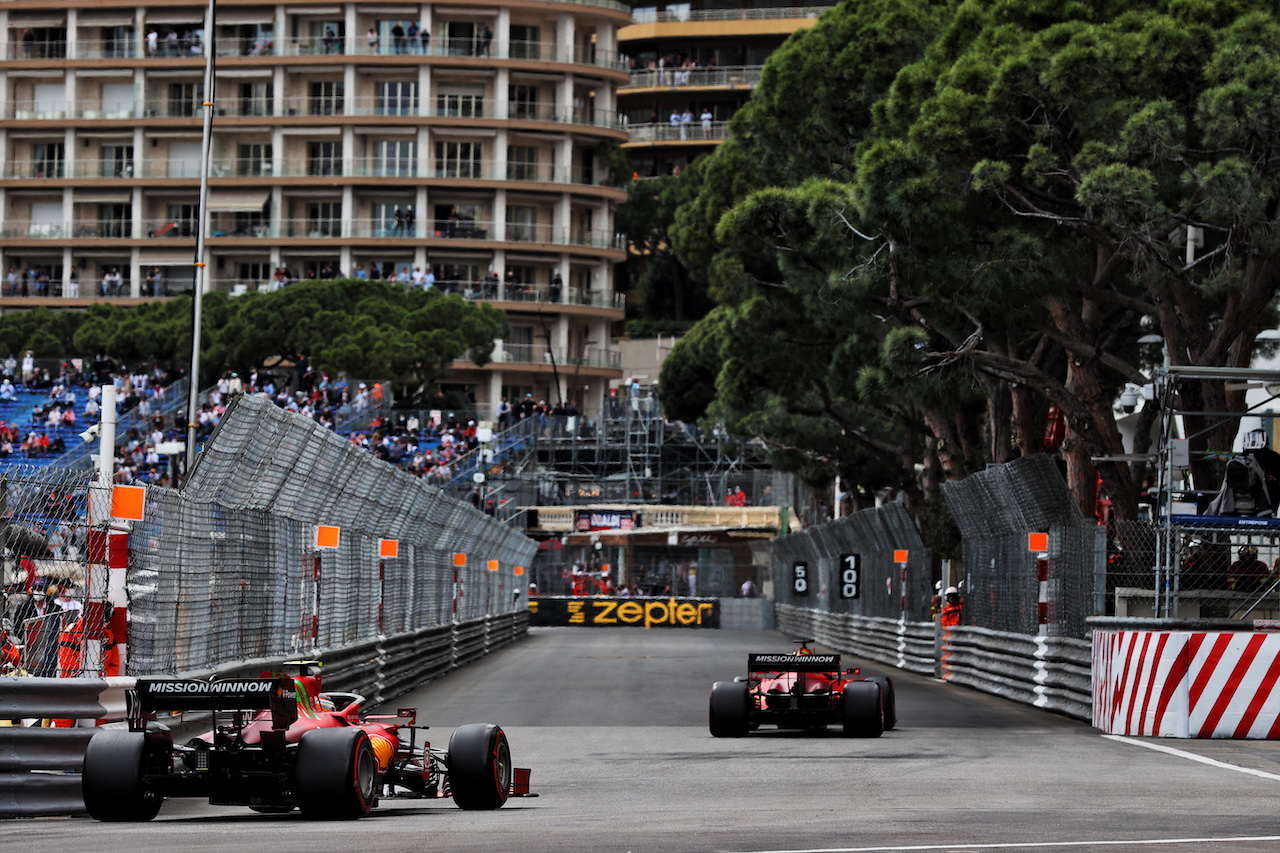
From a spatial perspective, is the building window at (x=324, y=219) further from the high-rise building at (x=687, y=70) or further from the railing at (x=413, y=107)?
the high-rise building at (x=687, y=70)

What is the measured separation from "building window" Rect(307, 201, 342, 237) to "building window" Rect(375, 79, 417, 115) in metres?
5.43

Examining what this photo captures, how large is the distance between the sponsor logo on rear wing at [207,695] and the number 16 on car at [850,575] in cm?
3047

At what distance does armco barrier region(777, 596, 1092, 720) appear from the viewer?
19.7 metres

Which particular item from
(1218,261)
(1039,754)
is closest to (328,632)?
(1039,754)

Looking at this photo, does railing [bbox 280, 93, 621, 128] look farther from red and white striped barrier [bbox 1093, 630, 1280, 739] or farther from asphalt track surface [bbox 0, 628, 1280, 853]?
red and white striped barrier [bbox 1093, 630, 1280, 739]

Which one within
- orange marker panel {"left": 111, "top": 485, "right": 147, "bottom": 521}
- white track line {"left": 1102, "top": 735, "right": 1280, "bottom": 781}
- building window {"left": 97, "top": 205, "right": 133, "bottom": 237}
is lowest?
white track line {"left": 1102, "top": 735, "right": 1280, "bottom": 781}

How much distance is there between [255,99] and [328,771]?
92.8 meters

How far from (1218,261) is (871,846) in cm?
1905

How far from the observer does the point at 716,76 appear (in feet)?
384

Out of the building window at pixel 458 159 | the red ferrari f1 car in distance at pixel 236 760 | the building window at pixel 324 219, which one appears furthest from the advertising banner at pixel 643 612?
the red ferrari f1 car in distance at pixel 236 760

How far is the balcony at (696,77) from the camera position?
4560 inches

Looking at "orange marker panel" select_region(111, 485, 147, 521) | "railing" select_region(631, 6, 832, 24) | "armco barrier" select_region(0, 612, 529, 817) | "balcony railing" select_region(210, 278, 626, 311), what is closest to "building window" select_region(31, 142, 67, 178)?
"balcony railing" select_region(210, 278, 626, 311)

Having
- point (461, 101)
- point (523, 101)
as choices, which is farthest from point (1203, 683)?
point (523, 101)

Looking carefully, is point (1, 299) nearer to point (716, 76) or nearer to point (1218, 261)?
point (716, 76)
